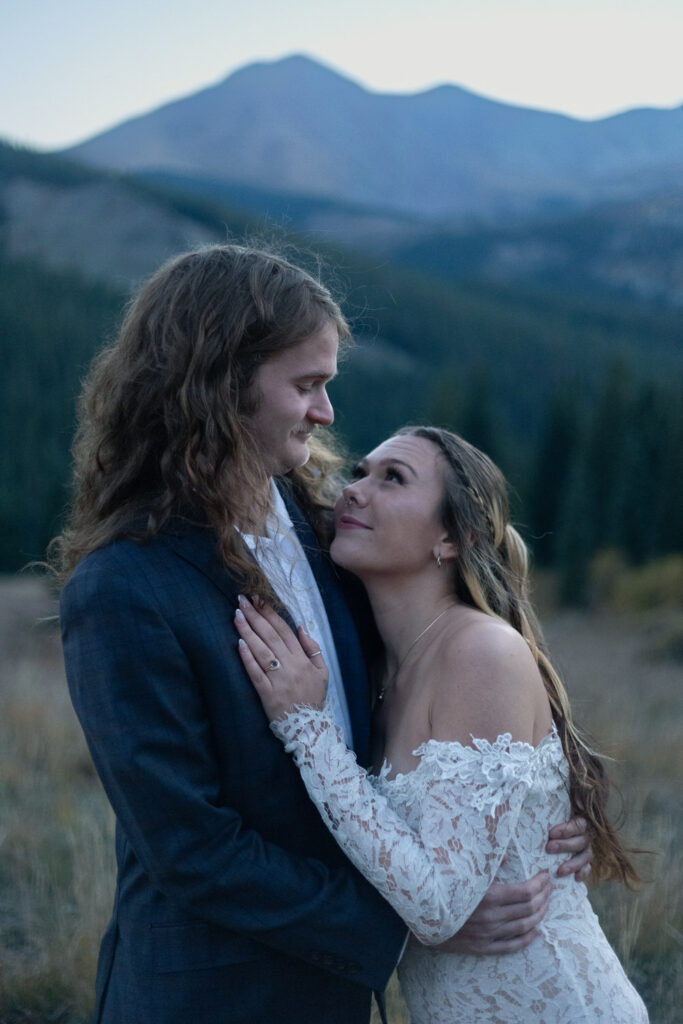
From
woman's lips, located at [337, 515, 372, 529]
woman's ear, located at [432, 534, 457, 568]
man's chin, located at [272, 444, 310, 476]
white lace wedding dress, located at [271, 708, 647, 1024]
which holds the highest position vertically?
man's chin, located at [272, 444, 310, 476]

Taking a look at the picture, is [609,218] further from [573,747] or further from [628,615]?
[573,747]

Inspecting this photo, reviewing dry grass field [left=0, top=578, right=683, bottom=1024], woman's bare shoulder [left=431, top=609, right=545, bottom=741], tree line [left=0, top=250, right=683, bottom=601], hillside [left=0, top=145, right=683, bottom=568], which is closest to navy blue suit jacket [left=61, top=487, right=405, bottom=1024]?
woman's bare shoulder [left=431, top=609, right=545, bottom=741]

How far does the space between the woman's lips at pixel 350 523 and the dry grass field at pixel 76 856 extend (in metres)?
0.91

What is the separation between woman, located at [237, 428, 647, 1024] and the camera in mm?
2064

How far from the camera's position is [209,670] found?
2.04m

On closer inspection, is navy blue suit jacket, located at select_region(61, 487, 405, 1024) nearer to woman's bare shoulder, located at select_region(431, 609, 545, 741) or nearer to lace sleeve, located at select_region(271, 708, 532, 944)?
lace sleeve, located at select_region(271, 708, 532, 944)

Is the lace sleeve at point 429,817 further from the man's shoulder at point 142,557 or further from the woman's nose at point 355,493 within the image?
the woman's nose at point 355,493

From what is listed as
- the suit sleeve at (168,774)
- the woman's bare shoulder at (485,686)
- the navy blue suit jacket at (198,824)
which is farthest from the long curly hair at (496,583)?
the suit sleeve at (168,774)

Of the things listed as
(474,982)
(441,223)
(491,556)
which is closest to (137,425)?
(491,556)

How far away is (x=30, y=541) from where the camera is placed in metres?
49.2

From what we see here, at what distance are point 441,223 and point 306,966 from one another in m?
196

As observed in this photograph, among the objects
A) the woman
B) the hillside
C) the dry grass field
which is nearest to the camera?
the woman

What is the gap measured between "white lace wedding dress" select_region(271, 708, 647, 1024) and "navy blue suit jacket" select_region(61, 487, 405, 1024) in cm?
11

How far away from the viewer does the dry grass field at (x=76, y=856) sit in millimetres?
3645
